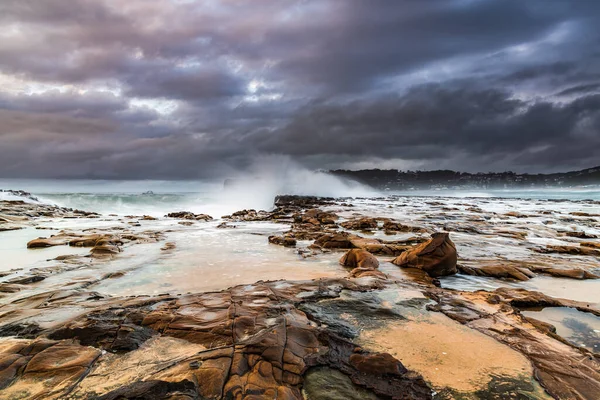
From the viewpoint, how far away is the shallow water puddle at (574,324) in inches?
133

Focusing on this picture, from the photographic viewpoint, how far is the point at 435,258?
6.62 metres

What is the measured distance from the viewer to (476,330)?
11.3 feet

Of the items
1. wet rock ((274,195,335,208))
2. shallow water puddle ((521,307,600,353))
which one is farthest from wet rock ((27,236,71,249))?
wet rock ((274,195,335,208))

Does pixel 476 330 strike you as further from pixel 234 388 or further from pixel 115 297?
pixel 115 297

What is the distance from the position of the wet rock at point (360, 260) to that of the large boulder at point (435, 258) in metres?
0.79

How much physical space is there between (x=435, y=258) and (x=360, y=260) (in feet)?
5.33

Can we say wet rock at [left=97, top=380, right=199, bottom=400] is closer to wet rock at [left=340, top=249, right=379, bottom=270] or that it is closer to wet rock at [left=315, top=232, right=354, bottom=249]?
wet rock at [left=340, top=249, right=379, bottom=270]

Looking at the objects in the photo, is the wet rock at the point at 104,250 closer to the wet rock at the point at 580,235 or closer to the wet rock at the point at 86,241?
the wet rock at the point at 86,241

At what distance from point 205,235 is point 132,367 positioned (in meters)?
10.2

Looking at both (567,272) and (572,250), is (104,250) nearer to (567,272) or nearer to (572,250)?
(567,272)

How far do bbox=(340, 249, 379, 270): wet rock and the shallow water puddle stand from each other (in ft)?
9.87

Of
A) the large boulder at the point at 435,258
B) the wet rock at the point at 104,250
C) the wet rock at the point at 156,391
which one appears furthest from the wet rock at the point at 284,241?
the wet rock at the point at 156,391

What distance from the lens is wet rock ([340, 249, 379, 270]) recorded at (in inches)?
269

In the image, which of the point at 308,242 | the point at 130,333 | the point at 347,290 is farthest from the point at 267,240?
the point at 130,333
